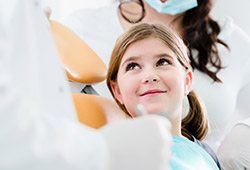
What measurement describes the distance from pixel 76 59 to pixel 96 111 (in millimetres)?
146

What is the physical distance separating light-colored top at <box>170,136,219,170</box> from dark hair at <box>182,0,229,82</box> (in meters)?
0.49

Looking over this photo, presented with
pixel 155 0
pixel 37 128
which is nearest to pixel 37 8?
pixel 37 128

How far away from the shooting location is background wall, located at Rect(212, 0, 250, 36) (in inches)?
88.8

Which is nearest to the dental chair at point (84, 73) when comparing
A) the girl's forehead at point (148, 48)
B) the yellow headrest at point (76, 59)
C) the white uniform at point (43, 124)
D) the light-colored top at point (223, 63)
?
the yellow headrest at point (76, 59)

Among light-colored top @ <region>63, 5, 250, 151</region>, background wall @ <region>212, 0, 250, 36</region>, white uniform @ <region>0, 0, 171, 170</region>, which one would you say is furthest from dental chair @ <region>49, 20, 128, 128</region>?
background wall @ <region>212, 0, 250, 36</region>

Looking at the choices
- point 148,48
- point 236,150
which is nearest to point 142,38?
point 148,48

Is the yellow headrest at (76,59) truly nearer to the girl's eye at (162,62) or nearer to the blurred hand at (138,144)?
the girl's eye at (162,62)

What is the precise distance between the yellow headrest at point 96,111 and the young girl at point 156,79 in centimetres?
2

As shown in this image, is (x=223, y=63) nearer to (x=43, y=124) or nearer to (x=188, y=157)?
(x=188, y=157)

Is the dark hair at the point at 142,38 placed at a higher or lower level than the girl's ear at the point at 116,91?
higher

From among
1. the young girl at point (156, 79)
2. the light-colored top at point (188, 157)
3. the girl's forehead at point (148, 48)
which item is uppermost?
the girl's forehead at point (148, 48)

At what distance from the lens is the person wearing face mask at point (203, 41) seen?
1.65 meters

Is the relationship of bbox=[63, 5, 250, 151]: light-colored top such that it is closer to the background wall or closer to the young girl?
the young girl

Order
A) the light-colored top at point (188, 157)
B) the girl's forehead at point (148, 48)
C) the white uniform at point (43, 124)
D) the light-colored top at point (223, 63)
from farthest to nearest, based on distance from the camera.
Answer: the light-colored top at point (223, 63), the girl's forehead at point (148, 48), the light-colored top at point (188, 157), the white uniform at point (43, 124)
